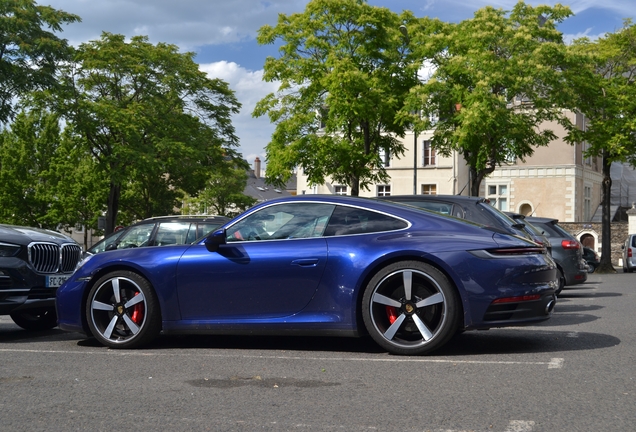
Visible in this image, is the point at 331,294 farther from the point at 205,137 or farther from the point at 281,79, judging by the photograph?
the point at 205,137

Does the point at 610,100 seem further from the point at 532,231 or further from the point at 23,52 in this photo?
the point at 532,231

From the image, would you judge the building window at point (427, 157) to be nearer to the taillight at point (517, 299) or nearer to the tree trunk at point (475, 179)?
the tree trunk at point (475, 179)

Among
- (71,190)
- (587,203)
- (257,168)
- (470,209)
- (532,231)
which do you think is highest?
(257,168)

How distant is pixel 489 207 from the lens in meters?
10.8

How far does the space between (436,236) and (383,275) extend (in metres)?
0.53

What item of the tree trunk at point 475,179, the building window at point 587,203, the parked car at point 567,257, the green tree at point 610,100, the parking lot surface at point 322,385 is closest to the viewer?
the parking lot surface at point 322,385

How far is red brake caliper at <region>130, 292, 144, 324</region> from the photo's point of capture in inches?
308

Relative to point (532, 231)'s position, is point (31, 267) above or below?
below

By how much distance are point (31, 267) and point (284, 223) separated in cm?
331

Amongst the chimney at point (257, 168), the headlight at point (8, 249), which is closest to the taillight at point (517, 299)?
the headlight at point (8, 249)

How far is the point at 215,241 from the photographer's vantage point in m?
7.47

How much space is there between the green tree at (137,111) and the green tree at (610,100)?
1836 cm

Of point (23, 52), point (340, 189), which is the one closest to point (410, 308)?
point (23, 52)

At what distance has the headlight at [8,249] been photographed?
9.20m
